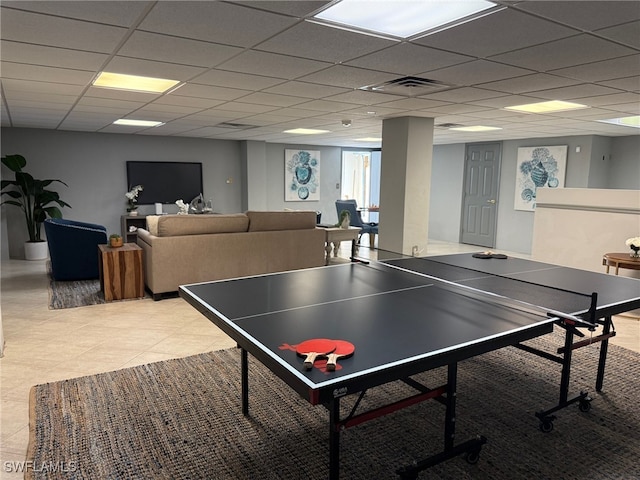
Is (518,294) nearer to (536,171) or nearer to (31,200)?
(536,171)

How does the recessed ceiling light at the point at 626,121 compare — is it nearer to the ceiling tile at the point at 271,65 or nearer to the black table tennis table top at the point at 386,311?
the black table tennis table top at the point at 386,311

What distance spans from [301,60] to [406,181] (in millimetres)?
3120

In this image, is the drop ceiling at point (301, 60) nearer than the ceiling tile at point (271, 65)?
Yes

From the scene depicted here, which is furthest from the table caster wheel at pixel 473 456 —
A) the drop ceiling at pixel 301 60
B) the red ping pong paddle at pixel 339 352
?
the drop ceiling at pixel 301 60

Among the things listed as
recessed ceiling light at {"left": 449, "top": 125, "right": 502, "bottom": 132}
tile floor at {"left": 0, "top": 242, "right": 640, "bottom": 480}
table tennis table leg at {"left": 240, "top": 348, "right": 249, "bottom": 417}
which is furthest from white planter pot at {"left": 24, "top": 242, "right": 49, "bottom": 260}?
recessed ceiling light at {"left": 449, "top": 125, "right": 502, "bottom": 132}

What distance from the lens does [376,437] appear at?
7.51 ft

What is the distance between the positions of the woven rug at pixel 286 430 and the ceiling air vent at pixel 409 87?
2.34 metres

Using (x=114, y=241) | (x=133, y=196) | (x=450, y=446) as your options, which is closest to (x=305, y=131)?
(x=133, y=196)

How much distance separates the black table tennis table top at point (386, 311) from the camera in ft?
4.59

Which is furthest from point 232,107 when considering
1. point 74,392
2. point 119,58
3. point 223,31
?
point 74,392

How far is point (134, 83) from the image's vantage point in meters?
4.10

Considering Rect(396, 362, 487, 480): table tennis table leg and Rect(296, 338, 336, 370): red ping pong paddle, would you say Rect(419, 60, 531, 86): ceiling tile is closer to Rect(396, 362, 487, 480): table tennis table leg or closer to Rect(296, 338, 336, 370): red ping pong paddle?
Rect(396, 362, 487, 480): table tennis table leg

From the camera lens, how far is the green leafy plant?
671cm

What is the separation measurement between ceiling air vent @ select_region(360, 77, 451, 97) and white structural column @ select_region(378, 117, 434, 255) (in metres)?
1.58
